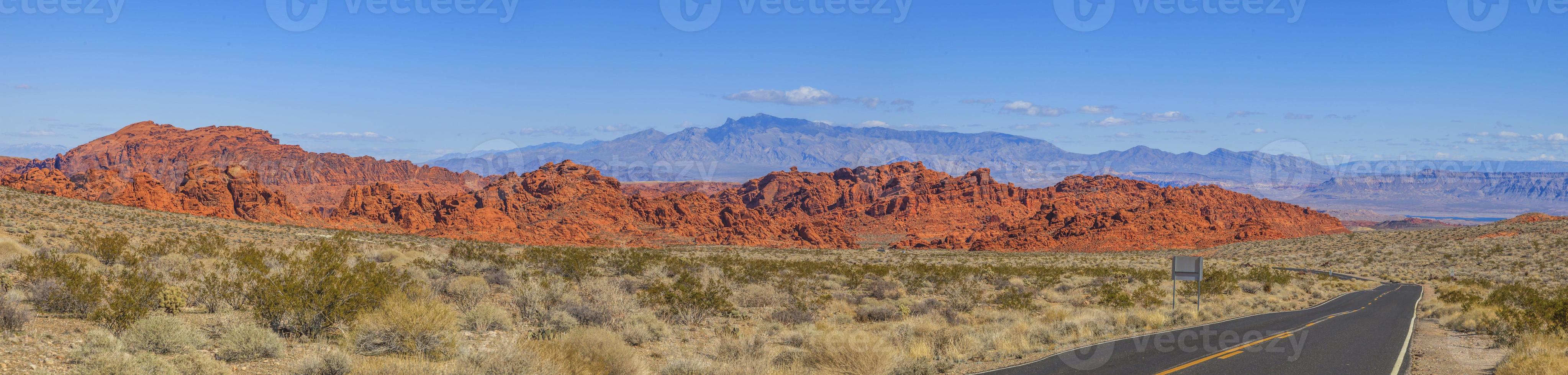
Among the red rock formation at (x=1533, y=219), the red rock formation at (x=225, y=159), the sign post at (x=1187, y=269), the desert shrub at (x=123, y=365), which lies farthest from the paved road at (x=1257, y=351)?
the red rock formation at (x=225, y=159)

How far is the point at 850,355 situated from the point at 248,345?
7639 mm

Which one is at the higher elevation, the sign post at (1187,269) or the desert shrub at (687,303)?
the sign post at (1187,269)

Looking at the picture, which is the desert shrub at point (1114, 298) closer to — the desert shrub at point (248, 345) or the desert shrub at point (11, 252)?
the desert shrub at point (248, 345)

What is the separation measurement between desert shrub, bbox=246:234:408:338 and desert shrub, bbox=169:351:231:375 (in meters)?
2.09

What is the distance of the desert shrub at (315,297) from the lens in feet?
35.3

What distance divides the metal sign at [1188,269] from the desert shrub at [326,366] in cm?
1615

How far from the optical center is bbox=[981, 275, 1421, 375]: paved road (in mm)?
10711

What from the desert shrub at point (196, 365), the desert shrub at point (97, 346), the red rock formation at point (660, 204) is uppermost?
the desert shrub at point (97, 346)

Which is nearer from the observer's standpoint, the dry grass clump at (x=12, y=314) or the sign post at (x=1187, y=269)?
the dry grass clump at (x=12, y=314)

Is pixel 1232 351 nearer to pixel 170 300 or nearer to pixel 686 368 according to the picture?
pixel 686 368

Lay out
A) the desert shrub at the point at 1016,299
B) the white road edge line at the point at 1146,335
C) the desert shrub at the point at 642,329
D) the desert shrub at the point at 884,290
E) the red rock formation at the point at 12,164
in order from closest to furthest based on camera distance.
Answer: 1. the white road edge line at the point at 1146,335
2. the desert shrub at the point at 642,329
3. the desert shrub at the point at 1016,299
4. the desert shrub at the point at 884,290
5. the red rock formation at the point at 12,164

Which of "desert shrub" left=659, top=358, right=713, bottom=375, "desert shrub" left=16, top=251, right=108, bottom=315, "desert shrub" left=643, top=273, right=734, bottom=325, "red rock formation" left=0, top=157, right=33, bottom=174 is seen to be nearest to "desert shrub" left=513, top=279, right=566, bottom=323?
"desert shrub" left=643, top=273, right=734, bottom=325

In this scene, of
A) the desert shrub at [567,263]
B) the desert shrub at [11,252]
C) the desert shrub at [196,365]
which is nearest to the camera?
the desert shrub at [196,365]

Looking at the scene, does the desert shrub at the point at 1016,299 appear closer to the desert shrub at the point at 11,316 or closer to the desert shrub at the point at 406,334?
the desert shrub at the point at 406,334
